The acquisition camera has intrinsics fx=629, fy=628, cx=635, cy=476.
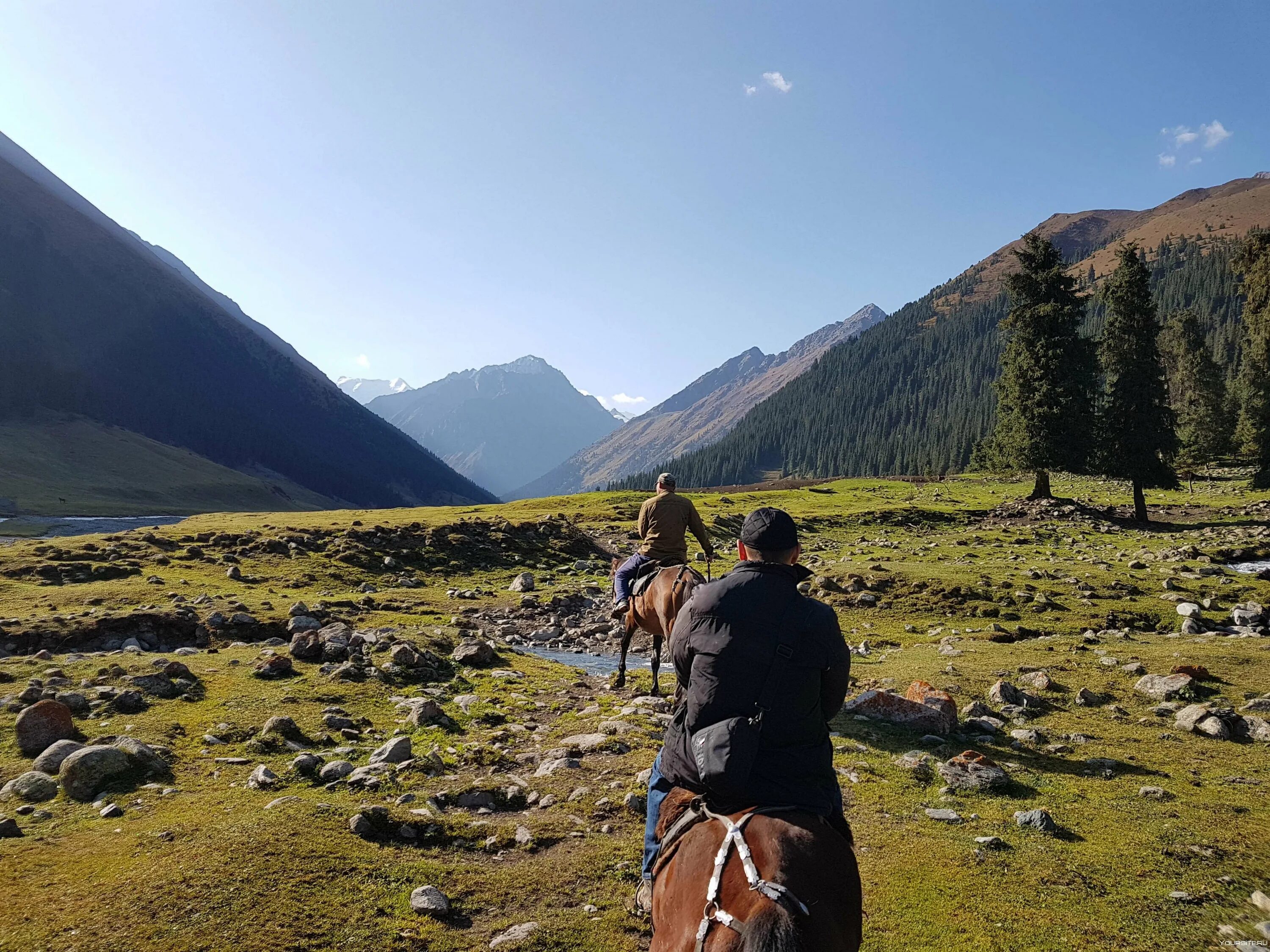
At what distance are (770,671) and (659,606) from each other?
8.48 meters

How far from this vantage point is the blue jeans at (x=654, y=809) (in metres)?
5.29

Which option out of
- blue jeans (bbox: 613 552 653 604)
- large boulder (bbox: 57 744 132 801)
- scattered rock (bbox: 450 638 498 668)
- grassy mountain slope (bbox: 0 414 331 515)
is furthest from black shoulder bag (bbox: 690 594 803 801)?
grassy mountain slope (bbox: 0 414 331 515)

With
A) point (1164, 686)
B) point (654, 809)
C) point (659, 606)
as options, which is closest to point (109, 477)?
point (659, 606)

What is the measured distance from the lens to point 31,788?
7.46m

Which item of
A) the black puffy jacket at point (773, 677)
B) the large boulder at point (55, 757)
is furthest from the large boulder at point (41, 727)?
the black puffy jacket at point (773, 677)

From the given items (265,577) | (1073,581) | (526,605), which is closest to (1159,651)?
(1073,581)

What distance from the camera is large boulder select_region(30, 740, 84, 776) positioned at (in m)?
7.96

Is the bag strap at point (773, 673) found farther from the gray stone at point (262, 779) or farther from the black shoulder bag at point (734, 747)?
the gray stone at point (262, 779)

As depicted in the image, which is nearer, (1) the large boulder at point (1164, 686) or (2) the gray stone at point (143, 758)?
(2) the gray stone at point (143, 758)

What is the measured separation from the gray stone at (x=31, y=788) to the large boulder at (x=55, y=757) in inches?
7.8

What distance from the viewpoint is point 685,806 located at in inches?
196

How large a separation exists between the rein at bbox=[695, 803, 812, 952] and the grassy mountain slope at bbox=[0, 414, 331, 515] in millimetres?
116940

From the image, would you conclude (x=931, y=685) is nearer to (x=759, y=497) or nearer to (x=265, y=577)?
(x=265, y=577)

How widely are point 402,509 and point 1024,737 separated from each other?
5091cm
